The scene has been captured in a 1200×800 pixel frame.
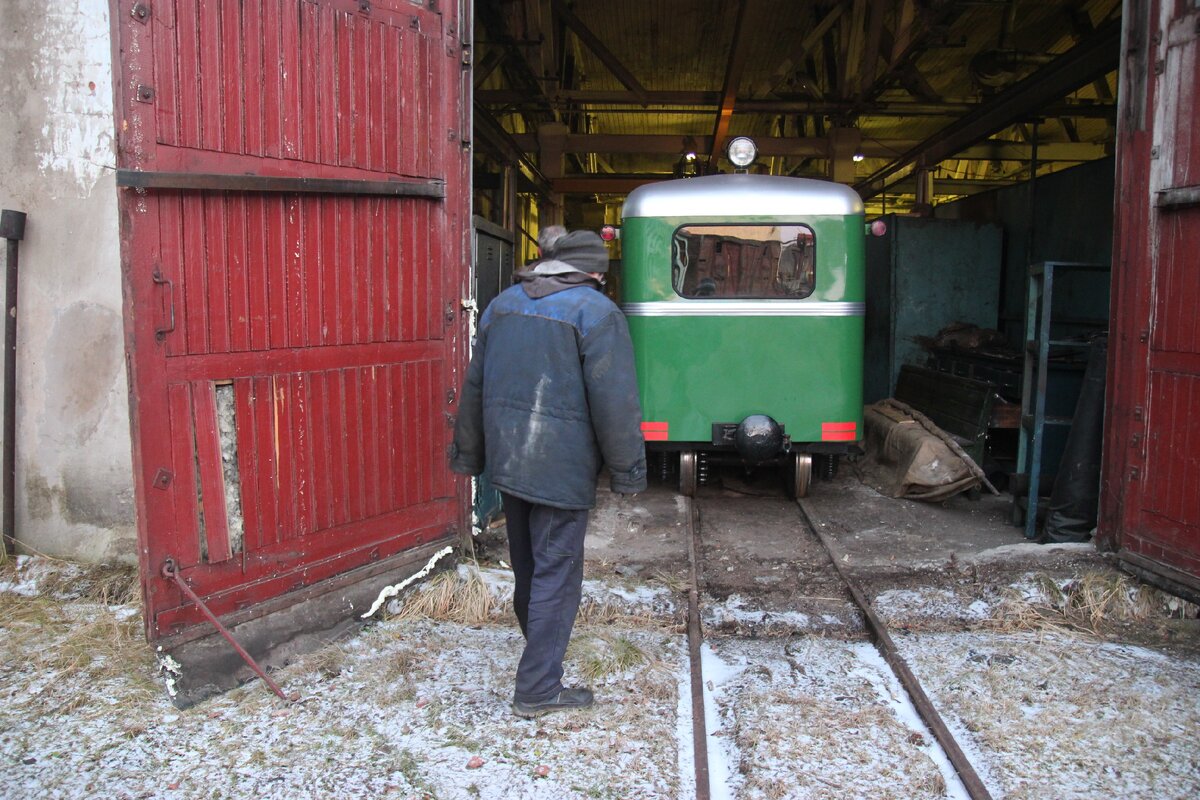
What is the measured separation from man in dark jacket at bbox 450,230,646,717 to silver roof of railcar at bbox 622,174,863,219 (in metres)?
3.22

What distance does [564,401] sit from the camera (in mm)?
3145

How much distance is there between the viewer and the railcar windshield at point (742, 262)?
20.9ft

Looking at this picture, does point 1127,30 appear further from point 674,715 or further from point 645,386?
point 674,715

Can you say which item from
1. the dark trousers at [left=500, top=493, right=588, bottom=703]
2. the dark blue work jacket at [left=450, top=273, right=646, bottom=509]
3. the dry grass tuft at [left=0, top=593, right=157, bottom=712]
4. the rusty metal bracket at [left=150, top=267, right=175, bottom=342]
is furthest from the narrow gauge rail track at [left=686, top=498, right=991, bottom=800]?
the rusty metal bracket at [left=150, top=267, right=175, bottom=342]

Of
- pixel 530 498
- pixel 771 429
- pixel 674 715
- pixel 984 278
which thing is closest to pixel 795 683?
pixel 674 715

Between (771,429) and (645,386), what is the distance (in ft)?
3.19

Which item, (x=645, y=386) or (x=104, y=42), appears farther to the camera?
(x=645, y=386)

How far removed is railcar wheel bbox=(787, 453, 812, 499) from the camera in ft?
22.0

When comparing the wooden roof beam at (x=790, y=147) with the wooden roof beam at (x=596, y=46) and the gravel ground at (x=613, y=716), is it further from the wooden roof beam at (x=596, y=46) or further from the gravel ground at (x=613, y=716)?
the gravel ground at (x=613, y=716)

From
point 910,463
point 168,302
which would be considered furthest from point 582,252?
point 910,463

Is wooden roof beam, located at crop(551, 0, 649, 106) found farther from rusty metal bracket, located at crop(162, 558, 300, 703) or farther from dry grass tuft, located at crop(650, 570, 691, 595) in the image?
rusty metal bracket, located at crop(162, 558, 300, 703)

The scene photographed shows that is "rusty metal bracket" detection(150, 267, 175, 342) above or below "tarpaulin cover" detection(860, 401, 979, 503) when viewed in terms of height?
above

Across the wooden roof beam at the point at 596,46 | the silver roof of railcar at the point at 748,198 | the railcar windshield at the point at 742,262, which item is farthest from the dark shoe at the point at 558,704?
the wooden roof beam at the point at 596,46

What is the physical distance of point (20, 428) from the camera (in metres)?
4.63
